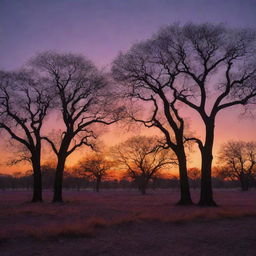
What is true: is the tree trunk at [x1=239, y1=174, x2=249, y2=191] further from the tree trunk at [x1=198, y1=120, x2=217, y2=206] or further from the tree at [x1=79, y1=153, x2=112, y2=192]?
the tree trunk at [x1=198, y1=120, x2=217, y2=206]

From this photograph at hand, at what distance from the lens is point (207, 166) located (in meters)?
20.3

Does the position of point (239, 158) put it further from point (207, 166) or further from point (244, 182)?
point (207, 166)

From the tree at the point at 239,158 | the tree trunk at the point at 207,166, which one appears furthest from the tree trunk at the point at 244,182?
the tree trunk at the point at 207,166

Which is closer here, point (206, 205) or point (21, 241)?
point (21, 241)

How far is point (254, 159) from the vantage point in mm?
69000

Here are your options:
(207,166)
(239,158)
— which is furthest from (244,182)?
(207,166)

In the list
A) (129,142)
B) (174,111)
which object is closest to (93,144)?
(174,111)

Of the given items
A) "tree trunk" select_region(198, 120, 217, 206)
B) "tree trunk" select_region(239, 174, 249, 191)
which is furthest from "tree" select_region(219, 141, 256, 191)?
"tree trunk" select_region(198, 120, 217, 206)

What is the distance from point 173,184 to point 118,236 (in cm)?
12219

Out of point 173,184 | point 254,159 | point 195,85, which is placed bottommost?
point 173,184

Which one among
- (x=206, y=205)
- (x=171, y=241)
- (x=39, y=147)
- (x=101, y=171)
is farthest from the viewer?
(x=101, y=171)

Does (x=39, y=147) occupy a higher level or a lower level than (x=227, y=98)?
lower

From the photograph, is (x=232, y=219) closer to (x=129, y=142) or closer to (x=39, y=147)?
(x=39, y=147)

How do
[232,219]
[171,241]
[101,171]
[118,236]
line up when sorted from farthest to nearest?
1. [101,171]
2. [232,219]
3. [118,236]
4. [171,241]
